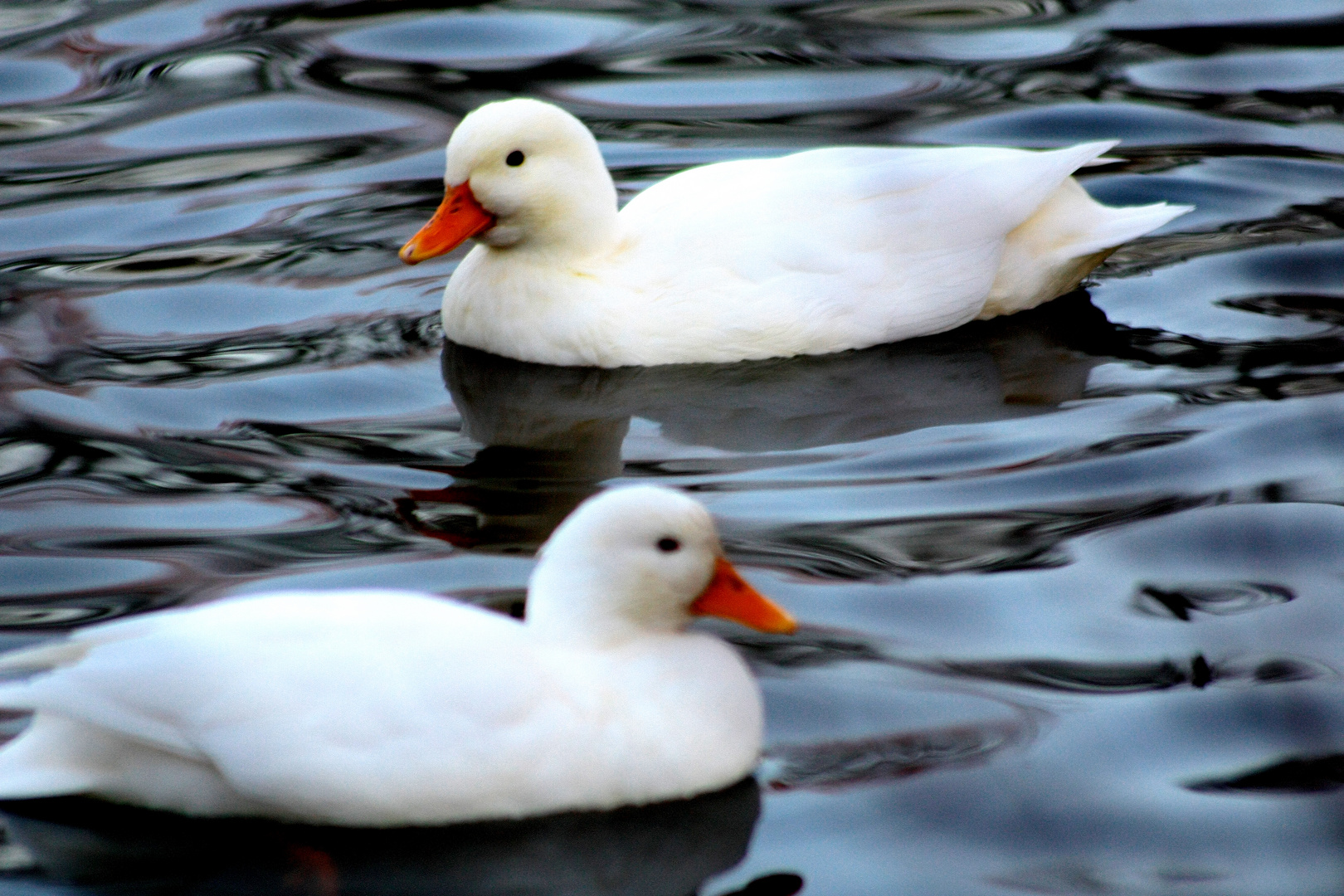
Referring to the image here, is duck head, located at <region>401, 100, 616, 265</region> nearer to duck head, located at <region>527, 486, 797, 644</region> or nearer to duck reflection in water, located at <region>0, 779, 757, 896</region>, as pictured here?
duck head, located at <region>527, 486, 797, 644</region>

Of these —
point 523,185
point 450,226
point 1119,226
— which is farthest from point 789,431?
point 1119,226

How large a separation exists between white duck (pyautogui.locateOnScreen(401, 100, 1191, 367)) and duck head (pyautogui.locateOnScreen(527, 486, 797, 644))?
219 cm

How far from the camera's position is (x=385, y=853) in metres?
3.61

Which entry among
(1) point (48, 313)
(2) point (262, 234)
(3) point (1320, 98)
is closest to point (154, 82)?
(2) point (262, 234)

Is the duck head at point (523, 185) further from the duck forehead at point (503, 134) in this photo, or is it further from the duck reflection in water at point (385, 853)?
the duck reflection in water at point (385, 853)

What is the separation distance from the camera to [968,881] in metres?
3.53

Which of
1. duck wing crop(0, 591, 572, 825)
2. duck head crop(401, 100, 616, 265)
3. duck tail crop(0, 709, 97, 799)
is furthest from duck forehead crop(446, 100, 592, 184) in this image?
duck tail crop(0, 709, 97, 799)

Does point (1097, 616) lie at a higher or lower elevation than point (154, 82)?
lower

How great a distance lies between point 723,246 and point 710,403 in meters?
0.52

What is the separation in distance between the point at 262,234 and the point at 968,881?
465 cm

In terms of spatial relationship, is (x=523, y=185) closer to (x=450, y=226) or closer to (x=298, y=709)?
(x=450, y=226)

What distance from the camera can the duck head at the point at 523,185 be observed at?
20.0 ft

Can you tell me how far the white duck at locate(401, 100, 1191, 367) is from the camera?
5.98 m

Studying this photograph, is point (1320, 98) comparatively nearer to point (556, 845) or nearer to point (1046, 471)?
point (1046, 471)
